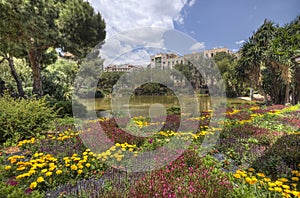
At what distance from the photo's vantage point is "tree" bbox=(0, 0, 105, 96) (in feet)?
29.0

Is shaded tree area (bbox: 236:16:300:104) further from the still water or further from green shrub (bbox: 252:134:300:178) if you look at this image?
green shrub (bbox: 252:134:300:178)

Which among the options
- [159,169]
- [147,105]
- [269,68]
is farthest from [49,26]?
[269,68]

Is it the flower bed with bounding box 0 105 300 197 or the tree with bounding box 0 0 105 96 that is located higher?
the tree with bounding box 0 0 105 96

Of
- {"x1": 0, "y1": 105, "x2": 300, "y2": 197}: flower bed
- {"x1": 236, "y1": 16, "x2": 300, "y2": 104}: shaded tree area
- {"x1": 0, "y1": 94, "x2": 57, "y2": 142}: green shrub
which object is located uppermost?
{"x1": 236, "y1": 16, "x2": 300, "y2": 104}: shaded tree area

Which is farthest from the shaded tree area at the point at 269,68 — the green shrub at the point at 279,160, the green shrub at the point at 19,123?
the green shrub at the point at 19,123

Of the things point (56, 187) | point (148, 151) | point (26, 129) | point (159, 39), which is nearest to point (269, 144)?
point (148, 151)

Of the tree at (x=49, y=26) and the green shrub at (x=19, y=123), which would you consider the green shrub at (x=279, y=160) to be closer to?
the green shrub at (x=19, y=123)

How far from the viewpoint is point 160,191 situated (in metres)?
2.11

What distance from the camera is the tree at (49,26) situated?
8.84m

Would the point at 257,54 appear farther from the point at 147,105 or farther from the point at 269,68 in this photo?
the point at 147,105

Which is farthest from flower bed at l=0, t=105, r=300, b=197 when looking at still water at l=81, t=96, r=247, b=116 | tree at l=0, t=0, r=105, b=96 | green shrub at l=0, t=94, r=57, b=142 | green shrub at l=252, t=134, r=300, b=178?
tree at l=0, t=0, r=105, b=96

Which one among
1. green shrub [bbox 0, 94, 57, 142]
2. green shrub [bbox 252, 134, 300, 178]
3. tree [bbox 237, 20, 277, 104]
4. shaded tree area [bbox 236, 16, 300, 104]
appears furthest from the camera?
tree [bbox 237, 20, 277, 104]

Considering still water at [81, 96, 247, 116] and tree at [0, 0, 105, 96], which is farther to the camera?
still water at [81, 96, 247, 116]

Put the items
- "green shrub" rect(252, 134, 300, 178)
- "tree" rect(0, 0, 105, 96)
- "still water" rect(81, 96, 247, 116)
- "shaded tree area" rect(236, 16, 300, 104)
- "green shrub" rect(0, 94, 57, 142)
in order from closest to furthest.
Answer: "green shrub" rect(252, 134, 300, 178) → "green shrub" rect(0, 94, 57, 142) → "tree" rect(0, 0, 105, 96) → "still water" rect(81, 96, 247, 116) → "shaded tree area" rect(236, 16, 300, 104)
